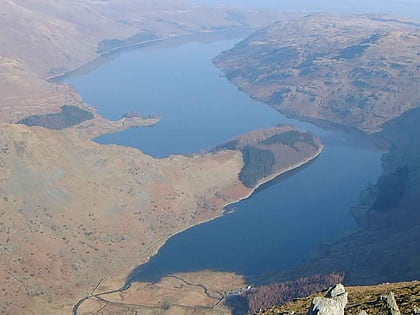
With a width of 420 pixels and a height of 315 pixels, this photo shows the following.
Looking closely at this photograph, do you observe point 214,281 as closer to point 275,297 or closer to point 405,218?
point 275,297

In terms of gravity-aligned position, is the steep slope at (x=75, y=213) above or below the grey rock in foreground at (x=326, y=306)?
below

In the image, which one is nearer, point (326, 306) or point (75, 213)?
point (326, 306)

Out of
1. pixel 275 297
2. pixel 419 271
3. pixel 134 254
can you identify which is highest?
pixel 419 271

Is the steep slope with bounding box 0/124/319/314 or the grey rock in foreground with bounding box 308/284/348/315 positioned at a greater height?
the grey rock in foreground with bounding box 308/284/348/315

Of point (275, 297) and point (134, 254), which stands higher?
point (275, 297)

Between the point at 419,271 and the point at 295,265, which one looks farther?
the point at 295,265

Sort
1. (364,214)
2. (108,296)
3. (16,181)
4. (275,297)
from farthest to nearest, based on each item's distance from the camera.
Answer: (364,214), (16,181), (108,296), (275,297)

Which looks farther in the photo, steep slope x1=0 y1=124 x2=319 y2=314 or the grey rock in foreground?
steep slope x1=0 y1=124 x2=319 y2=314

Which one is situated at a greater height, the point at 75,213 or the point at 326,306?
the point at 326,306

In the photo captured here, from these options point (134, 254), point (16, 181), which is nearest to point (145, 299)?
point (134, 254)

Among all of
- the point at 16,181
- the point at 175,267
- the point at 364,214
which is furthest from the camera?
the point at 364,214

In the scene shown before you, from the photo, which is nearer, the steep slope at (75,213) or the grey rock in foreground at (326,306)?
the grey rock in foreground at (326,306)
